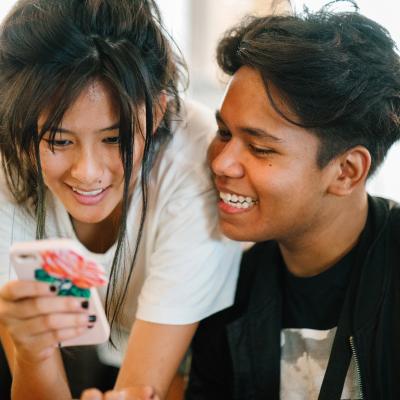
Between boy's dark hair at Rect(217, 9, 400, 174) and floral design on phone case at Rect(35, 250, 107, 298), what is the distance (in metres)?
0.48

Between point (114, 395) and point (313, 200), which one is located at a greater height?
point (313, 200)

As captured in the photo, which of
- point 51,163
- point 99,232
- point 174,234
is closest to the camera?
point 51,163

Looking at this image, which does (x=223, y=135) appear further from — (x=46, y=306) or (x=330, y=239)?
(x=46, y=306)

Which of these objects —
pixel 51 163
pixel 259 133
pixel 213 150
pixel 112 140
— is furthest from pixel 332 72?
pixel 51 163

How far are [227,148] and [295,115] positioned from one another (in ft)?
0.48

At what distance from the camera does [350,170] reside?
1.24 metres

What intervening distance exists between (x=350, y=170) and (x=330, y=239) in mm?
164

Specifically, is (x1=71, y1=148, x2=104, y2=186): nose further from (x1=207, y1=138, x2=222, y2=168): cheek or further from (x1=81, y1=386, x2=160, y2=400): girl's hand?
(x1=81, y1=386, x2=160, y2=400): girl's hand

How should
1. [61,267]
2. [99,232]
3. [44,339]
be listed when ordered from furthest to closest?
[99,232] → [44,339] → [61,267]

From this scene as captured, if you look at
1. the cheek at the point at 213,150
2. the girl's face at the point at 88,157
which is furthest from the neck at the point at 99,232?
the cheek at the point at 213,150

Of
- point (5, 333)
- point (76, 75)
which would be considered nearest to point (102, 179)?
point (76, 75)

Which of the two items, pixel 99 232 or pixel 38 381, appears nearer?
pixel 38 381

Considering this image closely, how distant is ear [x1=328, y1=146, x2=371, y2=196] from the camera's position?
3.99ft

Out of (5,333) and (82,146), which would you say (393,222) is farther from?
(5,333)
